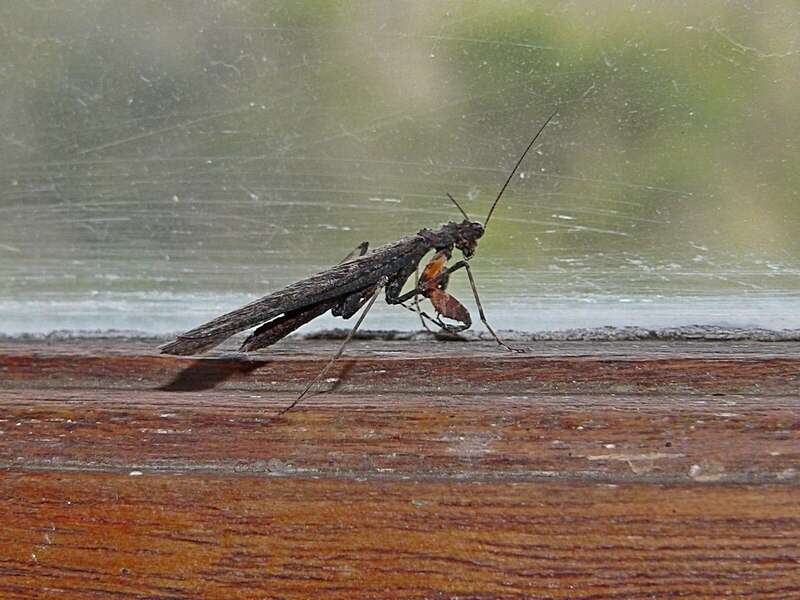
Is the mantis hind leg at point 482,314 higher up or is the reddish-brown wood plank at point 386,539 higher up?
the mantis hind leg at point 482,314

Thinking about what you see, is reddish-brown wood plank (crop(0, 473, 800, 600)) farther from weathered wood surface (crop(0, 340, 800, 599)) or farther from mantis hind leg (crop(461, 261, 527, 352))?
mantis hind leg (crop(461, 261, 527, 352))

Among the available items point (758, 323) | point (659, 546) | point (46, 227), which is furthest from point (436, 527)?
point (46, 227)

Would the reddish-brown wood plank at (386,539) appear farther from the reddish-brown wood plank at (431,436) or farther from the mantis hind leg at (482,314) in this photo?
the mantis hind leg at (482,314)

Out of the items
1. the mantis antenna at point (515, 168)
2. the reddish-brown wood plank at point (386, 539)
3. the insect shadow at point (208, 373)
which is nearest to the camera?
the reddish-brown wood plank at point (386, 539)

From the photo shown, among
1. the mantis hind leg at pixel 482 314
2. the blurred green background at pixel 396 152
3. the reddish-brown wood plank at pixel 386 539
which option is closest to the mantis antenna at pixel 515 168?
the blurred green background at pixel 396 152

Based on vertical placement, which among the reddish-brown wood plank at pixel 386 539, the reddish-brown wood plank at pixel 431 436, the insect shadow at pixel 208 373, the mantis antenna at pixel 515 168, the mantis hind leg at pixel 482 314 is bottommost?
the reddish-brown wood plank at pixel 386 539

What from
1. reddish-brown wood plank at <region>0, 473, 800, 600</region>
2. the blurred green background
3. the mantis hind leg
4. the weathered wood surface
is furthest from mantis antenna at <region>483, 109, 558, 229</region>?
reddish-brown wood plank at <region>0, 473, 800, 600</region>

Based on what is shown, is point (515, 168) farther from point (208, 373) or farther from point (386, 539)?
point (386, 539)

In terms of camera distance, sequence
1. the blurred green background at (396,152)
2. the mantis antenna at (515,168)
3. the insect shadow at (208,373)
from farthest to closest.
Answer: the mantis antenna at (515,168), the blurred green background at (396,152), the insect shadow at (208,373)

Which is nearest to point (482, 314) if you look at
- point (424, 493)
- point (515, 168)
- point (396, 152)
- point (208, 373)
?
point (515, 168)
